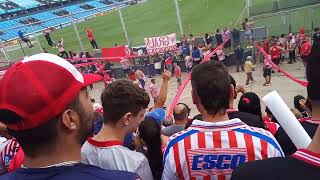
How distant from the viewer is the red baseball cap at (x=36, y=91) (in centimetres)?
154

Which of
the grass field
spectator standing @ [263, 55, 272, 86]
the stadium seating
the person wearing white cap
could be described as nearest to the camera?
spectator standing @ [263, 55, 272, 86]

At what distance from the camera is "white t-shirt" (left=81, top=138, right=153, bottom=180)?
2.48 meters

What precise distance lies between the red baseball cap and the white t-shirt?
969mm

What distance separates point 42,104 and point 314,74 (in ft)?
3.83

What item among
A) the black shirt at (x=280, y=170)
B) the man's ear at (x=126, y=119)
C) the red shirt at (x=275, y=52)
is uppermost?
the black shirt at (x=280, y=170)

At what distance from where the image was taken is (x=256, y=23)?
19.1 metres

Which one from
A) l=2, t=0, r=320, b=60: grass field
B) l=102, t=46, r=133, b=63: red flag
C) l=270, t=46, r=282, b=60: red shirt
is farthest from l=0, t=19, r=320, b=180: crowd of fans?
l=2, t=0, r=320, b=60: grass field

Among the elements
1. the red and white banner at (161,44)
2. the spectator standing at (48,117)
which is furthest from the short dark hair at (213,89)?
the red and white banner at (161,44)

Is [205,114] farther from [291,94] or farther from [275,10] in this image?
[275,10]

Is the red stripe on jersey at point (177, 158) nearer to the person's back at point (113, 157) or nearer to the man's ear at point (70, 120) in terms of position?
the person's back at point (113, 157)

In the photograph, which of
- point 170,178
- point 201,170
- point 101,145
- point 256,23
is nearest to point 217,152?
point 201,170

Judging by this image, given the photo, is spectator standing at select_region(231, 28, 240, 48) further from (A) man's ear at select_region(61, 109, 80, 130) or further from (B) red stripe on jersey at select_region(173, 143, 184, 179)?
(A) man's ear at select_region(61, 109, 80, 130)

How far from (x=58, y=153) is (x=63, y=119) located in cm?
16

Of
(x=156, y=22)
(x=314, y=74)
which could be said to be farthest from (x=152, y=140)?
(x=156, y=22)
